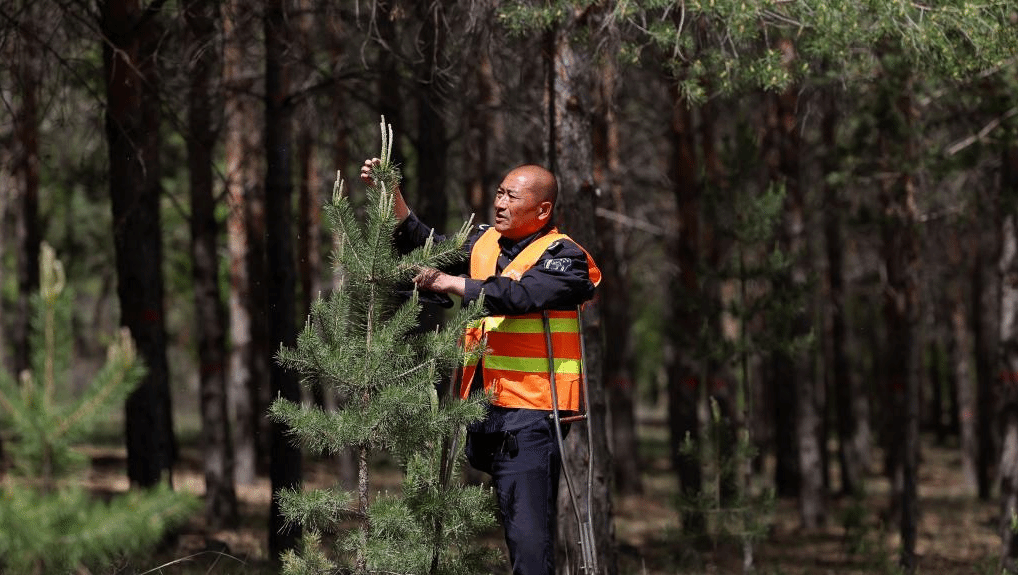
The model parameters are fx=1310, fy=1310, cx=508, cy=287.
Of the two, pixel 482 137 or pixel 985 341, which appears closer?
pixel 482 137

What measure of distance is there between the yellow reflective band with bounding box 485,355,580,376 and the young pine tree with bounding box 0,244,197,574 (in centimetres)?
233

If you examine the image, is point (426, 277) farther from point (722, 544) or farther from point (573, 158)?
point (722, 544)

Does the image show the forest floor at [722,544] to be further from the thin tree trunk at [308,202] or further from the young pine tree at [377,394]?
the thin tree trunk at [308,202]

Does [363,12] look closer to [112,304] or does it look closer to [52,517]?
[52,517]

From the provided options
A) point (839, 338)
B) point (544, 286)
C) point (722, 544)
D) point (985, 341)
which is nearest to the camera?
point (544, 286)

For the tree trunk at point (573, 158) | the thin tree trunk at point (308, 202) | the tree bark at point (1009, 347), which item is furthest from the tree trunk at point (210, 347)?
the tree bark at point (1009, 347)

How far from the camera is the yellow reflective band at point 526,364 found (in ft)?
18.6

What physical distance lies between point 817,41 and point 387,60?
411 centimetres

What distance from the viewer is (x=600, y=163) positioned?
55.1 feet

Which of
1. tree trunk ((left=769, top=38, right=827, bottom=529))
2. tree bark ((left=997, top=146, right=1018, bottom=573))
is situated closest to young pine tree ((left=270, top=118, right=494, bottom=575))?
tree bark ((left=997, top=146, right=1018, bottom=573))

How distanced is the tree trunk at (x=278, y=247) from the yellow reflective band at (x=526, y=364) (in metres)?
3.61

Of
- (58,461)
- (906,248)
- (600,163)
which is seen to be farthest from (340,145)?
(58,461)

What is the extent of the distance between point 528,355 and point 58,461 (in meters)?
2.57

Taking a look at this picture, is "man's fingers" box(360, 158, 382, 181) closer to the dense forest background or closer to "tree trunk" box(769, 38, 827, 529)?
the dense forest background
